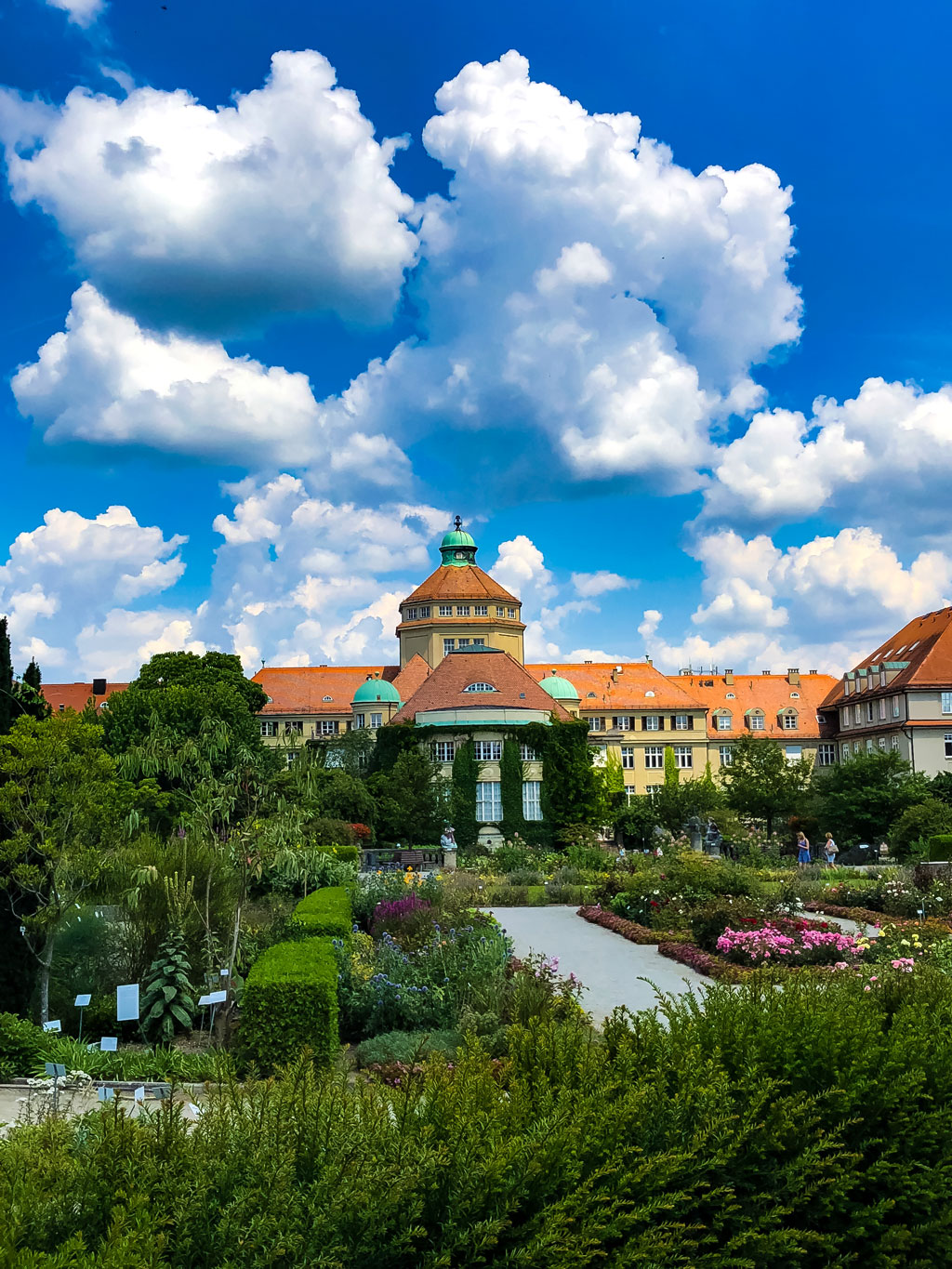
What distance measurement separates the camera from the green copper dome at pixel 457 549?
245 feet

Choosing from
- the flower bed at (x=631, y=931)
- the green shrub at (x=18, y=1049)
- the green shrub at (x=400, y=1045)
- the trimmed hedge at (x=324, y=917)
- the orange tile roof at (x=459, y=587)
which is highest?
the orange tile roof at (x=459, y=587)

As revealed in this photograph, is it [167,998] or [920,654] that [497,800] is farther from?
[167,998]

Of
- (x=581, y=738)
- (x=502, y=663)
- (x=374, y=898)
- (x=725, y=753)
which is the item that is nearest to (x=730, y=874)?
(x=374, y=898)

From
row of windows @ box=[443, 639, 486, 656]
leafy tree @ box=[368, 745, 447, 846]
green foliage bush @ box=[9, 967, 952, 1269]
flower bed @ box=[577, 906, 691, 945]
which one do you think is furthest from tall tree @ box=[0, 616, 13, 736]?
row of windows @ box=[443, 639, 486, 656]

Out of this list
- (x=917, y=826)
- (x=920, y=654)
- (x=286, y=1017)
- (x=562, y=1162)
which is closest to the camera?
(x=562, y=1162)

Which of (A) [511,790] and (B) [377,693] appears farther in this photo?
(B) [377,693]

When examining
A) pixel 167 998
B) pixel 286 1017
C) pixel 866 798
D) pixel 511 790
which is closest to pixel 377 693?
pixel 511 790

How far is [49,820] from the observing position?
41.8ft

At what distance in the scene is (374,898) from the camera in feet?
67.5

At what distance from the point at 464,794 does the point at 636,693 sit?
106ft

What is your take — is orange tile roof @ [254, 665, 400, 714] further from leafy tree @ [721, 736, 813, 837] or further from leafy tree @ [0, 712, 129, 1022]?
leafy tree @ [0, 712, 129, 1022]

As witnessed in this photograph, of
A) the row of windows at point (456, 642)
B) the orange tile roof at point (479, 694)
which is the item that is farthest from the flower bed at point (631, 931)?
the row of windows at point (456, 642)

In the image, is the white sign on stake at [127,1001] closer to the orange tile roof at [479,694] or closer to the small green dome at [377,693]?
the orange tile roof at [479,694]

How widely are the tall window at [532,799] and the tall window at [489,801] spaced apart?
36.8 inches
